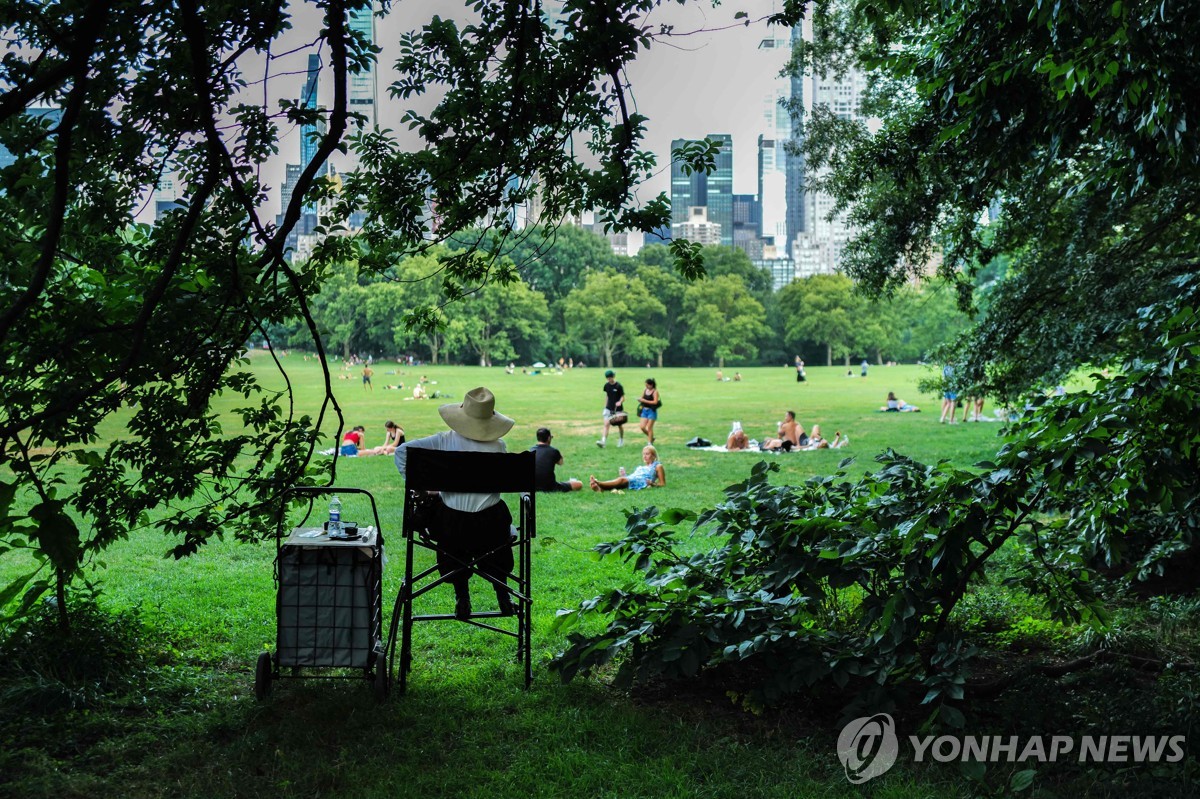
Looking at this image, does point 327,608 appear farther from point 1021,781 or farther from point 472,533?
point 1021,781

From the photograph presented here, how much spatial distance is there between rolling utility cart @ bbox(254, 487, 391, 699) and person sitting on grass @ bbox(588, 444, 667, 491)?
8344 millimetres

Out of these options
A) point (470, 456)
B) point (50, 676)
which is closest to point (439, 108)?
point (470, 456)

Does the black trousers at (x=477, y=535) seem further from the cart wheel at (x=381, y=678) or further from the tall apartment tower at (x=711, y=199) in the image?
the tall apartment tower at (x=711, y=199)

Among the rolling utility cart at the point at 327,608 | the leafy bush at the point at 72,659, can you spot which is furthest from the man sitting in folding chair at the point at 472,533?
the leafy bush at the point at 72,659

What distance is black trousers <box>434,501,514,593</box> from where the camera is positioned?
540 centimetres

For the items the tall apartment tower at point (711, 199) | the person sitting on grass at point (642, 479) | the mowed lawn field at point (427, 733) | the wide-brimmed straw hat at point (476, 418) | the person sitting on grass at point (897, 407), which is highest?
the tall apartment tower at point (711, 199)

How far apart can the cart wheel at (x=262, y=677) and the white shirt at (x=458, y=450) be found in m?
1.05

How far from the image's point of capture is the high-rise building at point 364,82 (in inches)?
181

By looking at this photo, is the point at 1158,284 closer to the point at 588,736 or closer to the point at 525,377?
the point at 588,736

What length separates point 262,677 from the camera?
4.60 metres

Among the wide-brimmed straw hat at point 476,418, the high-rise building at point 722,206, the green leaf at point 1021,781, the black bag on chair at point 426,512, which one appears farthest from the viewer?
the high-rise building at point 722,206

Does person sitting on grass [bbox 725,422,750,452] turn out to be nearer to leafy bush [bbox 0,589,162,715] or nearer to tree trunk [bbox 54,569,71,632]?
leafy bush [bbox 0,589,162,715]

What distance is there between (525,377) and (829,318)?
85.5ft

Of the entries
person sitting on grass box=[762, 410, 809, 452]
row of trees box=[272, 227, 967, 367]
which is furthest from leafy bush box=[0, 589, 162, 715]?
row of trees box=[272, 227, 967, 367]
